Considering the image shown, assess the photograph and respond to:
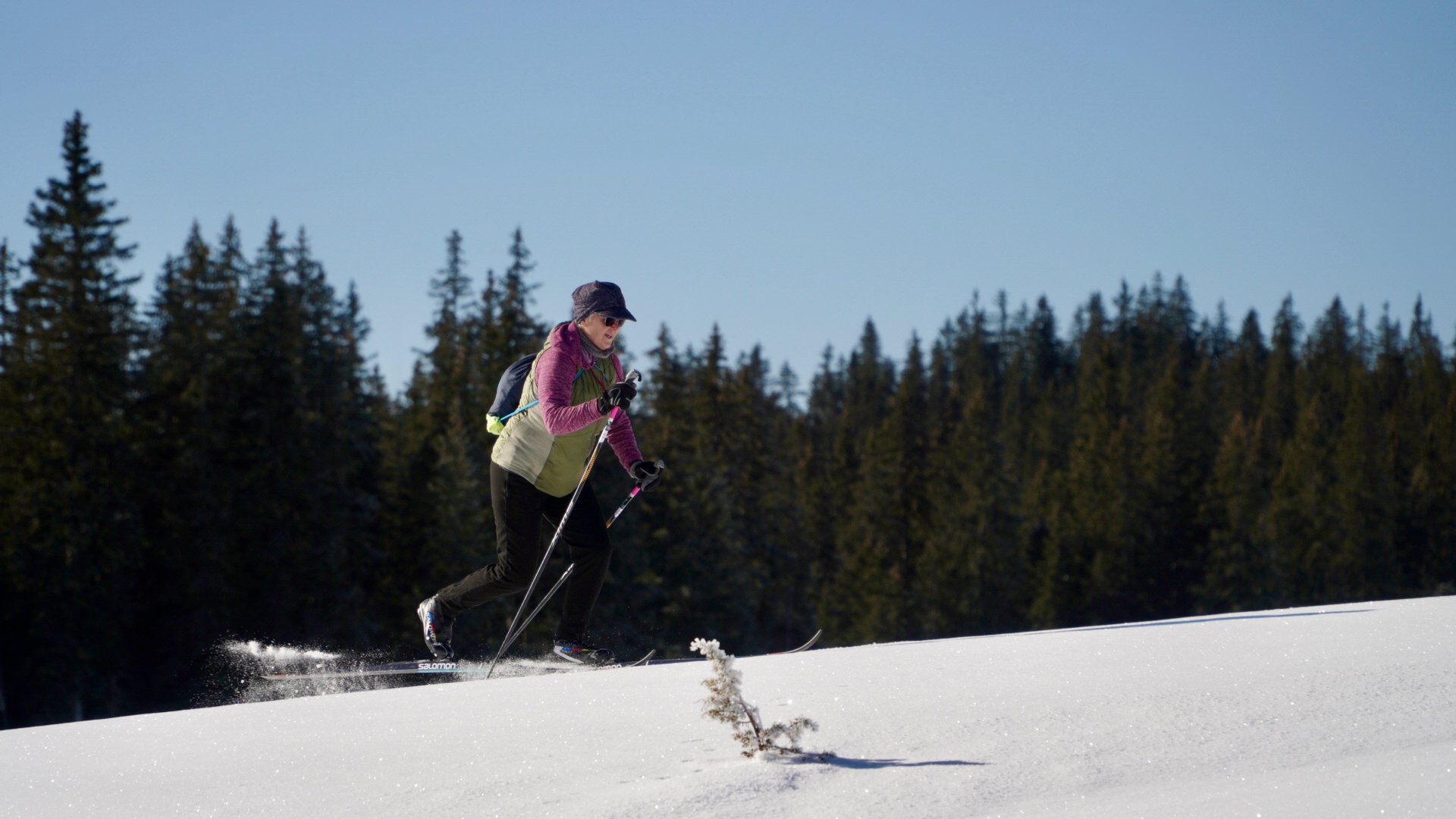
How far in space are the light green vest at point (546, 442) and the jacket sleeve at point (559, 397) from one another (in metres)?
0.13

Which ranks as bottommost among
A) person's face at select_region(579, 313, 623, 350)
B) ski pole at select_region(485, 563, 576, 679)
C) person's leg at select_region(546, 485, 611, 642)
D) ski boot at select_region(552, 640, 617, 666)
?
ski boot at select_region(552, 640, 617, 666)

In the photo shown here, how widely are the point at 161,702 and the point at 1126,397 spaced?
267 feet

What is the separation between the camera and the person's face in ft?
21.8

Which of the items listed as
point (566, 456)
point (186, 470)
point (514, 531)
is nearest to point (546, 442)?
point (566, 456)

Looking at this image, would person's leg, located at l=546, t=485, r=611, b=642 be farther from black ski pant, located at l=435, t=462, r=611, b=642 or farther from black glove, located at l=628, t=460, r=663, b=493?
black glove, located at l=628, t=460, r=663, b=493

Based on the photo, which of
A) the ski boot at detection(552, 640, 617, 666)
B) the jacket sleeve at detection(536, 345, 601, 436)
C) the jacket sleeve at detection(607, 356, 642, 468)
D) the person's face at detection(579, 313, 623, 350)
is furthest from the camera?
the ski boot at detection(552, 640, 617, 666)

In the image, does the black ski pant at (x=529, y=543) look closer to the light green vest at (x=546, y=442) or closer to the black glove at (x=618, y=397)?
the light green vest at (x=546, y=442)

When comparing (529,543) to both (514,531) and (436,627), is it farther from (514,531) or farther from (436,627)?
(436,627)

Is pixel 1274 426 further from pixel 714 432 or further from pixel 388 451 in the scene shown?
pixel 388 451

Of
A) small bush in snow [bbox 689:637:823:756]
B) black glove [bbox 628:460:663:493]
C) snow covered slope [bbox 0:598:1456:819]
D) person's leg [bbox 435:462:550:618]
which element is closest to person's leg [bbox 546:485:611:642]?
person's leg [bbox 435:462:550:618]

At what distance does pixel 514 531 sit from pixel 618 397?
110 centimetres

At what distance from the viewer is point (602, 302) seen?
21.7 ft

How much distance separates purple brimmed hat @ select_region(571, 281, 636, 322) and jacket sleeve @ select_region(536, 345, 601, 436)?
0.28 metres

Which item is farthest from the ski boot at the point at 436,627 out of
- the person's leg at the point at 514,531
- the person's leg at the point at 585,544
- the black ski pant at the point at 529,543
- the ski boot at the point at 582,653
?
the person's leg at the point at 585,544
